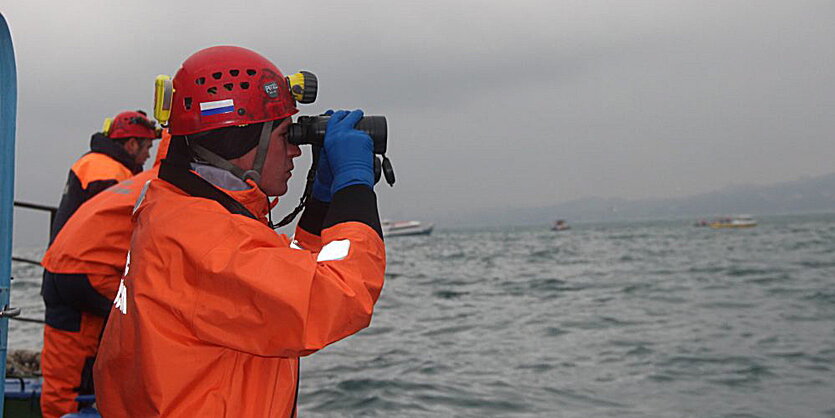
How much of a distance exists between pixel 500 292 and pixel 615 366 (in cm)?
1118

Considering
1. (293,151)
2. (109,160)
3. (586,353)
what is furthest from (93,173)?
(586,353)

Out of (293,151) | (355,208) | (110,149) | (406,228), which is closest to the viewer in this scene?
(355,208)

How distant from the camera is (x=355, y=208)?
2.19 meters

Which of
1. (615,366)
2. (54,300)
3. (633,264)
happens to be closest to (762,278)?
(633,264)

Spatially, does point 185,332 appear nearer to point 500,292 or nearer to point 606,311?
point 606,311

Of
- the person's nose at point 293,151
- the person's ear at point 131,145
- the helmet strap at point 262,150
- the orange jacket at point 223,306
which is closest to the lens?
the orange jacket at point 223,306

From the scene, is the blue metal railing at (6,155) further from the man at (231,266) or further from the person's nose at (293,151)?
the person's nose at (293,151)

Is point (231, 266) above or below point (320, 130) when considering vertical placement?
below

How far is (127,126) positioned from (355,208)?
4045 mm

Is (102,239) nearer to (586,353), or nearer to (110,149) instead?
(110,149)

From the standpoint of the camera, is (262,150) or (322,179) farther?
(322,179)

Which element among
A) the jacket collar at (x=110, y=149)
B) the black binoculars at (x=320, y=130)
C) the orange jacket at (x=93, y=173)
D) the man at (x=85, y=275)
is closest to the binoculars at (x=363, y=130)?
the black binoculars at (x=320, y=130)

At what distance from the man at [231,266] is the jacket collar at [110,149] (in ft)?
11.7

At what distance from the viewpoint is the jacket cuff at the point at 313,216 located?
2.90m
